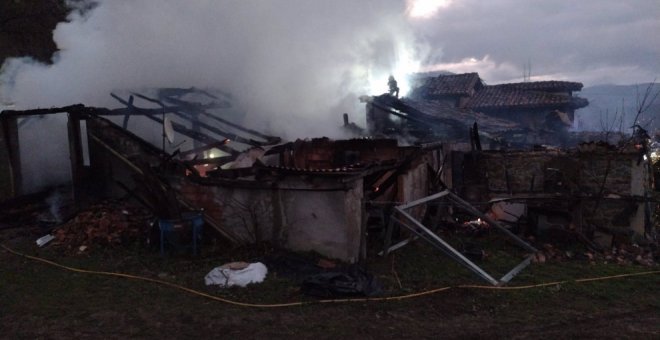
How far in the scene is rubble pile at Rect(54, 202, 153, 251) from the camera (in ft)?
33.1

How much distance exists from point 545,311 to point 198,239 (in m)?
6.36

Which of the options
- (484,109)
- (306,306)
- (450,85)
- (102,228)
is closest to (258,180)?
(306,306)

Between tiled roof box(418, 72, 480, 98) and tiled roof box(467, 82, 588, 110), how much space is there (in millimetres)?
867

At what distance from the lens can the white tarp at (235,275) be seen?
25.8 ft

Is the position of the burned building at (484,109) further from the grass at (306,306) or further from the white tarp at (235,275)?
the white tarp at (235,275)

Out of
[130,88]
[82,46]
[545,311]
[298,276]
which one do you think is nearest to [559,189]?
[545,311]

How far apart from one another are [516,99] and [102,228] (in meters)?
25.8

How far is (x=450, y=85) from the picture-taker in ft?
104

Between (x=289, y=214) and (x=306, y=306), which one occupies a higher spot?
(x=289, y=214)

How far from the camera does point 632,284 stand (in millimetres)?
7984

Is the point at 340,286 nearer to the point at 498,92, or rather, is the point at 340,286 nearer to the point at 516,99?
the point at 516,99

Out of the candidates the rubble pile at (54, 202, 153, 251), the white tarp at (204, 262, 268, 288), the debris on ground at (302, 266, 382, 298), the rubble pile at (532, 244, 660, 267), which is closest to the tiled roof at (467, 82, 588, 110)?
the rubble pile at (532, 244, 660, 267)

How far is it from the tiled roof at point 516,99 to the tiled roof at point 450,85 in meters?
0.87

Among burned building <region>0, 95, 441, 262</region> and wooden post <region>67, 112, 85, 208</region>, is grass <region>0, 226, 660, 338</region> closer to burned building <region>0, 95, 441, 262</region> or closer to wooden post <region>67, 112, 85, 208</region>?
burned building <region>0, 95, 441, 262</region>
